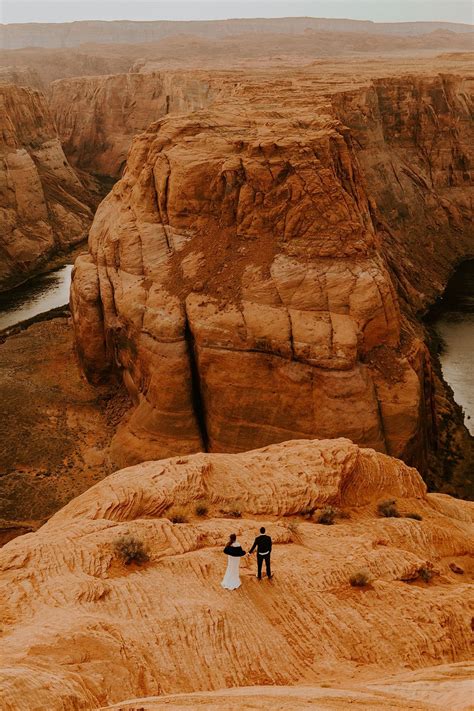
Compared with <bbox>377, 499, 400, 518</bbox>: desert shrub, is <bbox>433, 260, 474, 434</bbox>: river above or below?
below

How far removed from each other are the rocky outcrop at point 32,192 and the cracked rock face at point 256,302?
74.5ft

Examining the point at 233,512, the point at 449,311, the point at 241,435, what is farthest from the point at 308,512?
the point at 449,311

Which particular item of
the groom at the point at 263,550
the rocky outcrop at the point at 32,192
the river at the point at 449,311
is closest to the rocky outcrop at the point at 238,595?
the groom at the point at 263,550

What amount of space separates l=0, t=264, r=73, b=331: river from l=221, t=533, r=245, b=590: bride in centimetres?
2814

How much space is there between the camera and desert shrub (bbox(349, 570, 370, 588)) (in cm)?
989

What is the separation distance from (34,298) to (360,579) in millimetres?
34057

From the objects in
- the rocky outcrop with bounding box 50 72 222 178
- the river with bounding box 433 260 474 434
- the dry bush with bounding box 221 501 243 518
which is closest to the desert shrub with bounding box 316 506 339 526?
the dry bush with bounding box 221 501 243 518

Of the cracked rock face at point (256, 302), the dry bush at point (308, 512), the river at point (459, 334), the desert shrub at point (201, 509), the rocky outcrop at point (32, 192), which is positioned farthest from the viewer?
the rocky outcrop at point (32, 192)

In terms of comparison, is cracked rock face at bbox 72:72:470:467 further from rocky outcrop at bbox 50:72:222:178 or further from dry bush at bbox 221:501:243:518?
rocky outcrop at bbox 50:72:222:178

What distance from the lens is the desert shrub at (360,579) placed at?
389 inches

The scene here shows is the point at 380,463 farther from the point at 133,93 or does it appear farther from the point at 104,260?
the point at 133,93

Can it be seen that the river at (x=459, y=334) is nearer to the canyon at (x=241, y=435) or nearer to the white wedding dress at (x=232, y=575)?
the canyon at (x=241, y=435)

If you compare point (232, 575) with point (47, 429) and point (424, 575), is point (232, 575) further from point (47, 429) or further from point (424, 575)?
point (47, 429)

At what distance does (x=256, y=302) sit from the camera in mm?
20656
